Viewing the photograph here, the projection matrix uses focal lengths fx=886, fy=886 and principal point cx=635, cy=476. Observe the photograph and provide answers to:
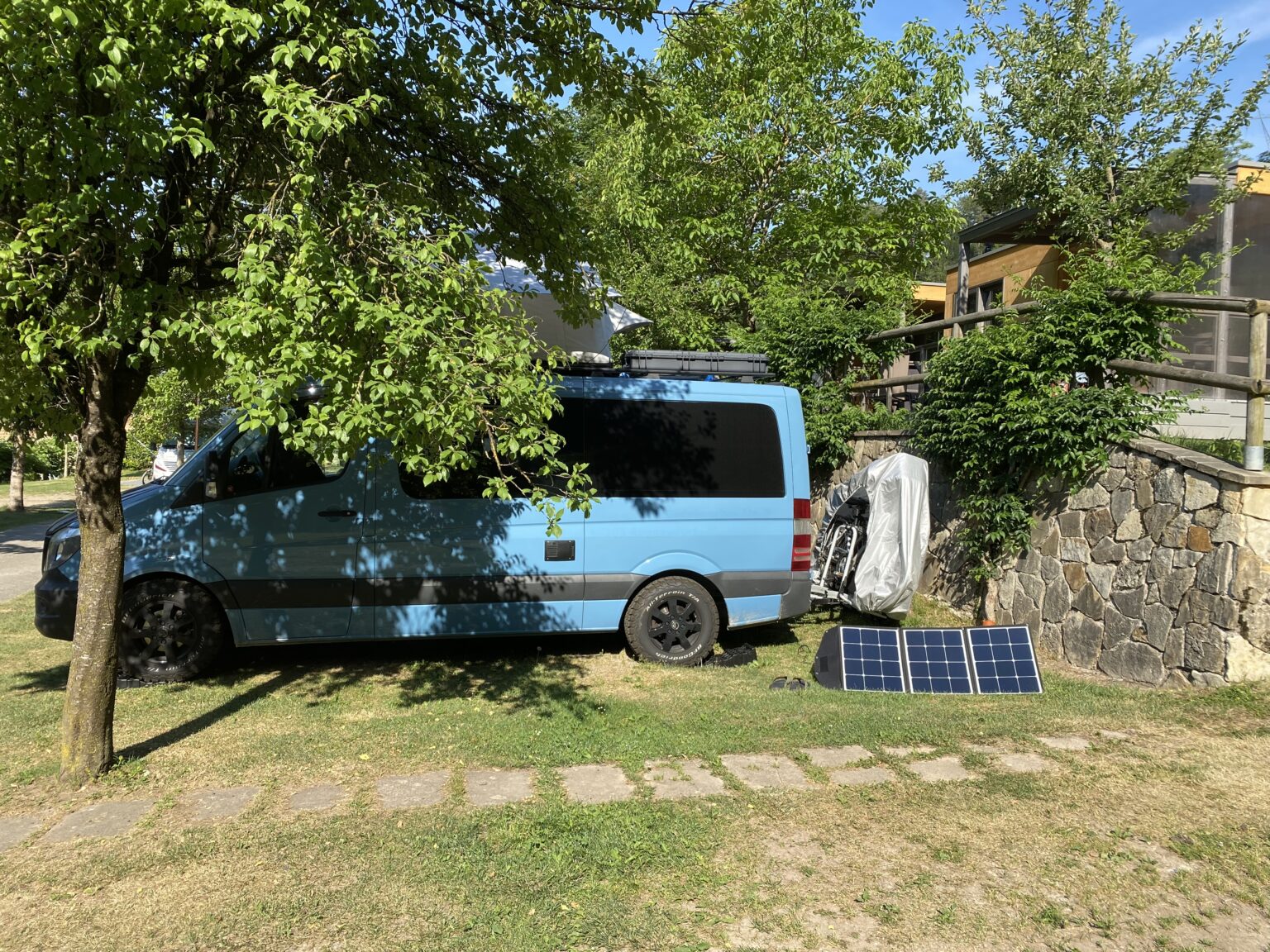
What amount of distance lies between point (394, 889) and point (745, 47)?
1082 centimetres

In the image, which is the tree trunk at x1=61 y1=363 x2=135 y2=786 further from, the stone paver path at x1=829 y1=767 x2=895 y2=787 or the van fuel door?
the stone paver path at x1=829 y1=767 x2=895 y2=787

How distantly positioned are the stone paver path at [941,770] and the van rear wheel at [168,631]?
15.3ft

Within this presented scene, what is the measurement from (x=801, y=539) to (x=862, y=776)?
290cm

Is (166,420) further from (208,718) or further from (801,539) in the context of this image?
(801,539)

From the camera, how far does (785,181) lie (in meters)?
11.8

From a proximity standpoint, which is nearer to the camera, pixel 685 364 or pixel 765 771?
pixel 765 771

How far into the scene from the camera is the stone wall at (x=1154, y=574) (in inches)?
210

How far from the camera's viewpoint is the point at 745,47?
11266 millimetres

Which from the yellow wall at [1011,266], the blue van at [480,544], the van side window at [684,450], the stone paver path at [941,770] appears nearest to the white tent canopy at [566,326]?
the van side window at [684,450]

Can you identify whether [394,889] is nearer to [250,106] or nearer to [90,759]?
[90,759]

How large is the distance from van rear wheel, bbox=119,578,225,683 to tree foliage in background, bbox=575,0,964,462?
6.76 metres

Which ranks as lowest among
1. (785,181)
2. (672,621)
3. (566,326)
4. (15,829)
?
(15,829)

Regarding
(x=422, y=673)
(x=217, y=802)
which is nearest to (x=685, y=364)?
(x=422, y=673)

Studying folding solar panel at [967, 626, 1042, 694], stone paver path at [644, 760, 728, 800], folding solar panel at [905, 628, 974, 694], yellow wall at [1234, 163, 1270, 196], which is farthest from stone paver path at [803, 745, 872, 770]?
yellow wall at [1234, 163, 1270, 196]
